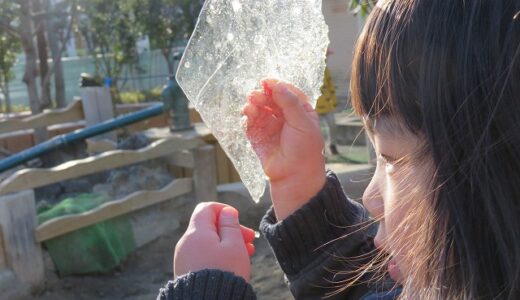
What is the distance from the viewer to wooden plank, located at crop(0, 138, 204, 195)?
137 inches

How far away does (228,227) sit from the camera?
1195 millimetres

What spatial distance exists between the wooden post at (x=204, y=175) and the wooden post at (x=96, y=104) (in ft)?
4.41

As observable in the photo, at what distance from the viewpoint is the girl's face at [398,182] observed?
2.61ft

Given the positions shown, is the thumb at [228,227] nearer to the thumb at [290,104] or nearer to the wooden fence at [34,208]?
the thumb at [290,104]

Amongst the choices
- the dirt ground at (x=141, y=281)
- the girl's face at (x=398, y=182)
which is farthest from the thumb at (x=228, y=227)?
the dirt ground at (x=141, y=281)

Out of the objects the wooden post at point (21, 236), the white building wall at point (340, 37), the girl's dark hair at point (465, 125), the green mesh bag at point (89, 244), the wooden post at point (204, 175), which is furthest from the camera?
the white building wall at point (340, 37)

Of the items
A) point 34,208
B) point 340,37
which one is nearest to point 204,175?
point 34,208

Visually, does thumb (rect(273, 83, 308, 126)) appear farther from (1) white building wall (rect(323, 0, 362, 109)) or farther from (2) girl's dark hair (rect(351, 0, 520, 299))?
(1) white building wall (rect(323, 0, 362, 109))

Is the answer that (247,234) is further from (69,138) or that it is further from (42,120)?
(42,120)

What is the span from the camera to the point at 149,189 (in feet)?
14.7

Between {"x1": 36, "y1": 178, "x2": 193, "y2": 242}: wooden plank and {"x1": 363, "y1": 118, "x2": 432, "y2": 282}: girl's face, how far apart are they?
114 inches

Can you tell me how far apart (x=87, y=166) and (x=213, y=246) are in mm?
2767

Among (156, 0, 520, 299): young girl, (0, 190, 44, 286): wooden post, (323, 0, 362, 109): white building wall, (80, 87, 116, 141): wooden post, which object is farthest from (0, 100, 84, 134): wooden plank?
(323, 0, 362, 109): white building wall

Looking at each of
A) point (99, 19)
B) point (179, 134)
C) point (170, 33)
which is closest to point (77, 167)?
point (179, 134)
